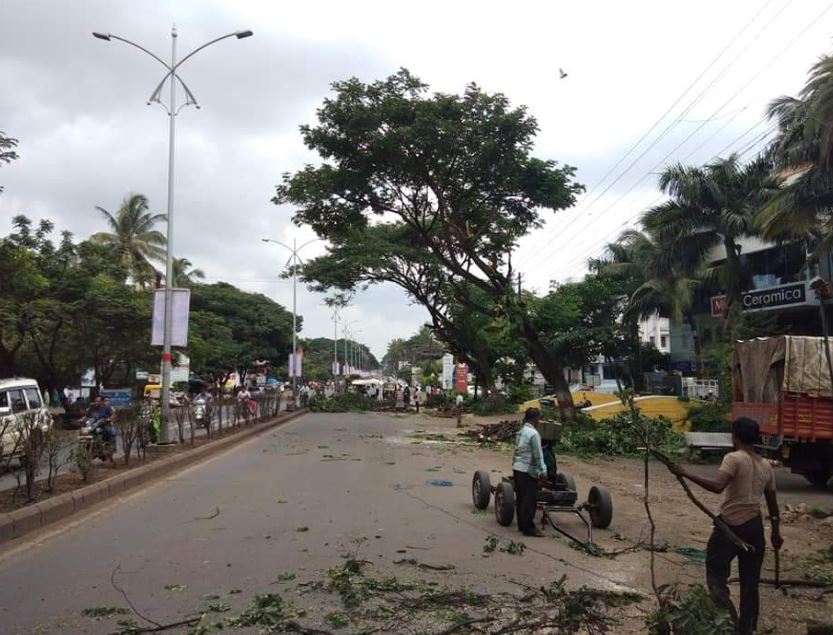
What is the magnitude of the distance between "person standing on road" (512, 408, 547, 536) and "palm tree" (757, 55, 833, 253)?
43.3 feet

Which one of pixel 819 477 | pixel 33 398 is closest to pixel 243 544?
pixel 819 477

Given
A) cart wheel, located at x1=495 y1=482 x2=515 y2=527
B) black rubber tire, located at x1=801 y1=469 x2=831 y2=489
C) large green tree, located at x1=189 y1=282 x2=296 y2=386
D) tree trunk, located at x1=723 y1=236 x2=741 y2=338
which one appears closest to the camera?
cart wheel, located at x1=495 y1=482 x2=515 y2=527

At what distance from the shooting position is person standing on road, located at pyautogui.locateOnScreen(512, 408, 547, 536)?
821 cm

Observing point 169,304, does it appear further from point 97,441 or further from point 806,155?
point 806,155

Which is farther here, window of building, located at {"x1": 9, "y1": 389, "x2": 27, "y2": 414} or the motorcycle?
window of building, located at {"x1": 9, "y1": 389, "x2": 27, "y2": 414}

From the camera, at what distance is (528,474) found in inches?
324

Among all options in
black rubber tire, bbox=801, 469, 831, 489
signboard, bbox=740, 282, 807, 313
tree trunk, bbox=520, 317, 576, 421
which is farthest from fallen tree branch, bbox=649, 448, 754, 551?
signboard, bbox=740, 282, 807, 313

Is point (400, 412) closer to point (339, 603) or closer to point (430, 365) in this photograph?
point (430, 365)

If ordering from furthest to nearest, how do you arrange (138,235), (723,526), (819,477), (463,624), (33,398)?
1. (138,235)
2. (33,398)
3. (819,477)
4. (463,624)
5. (723,526)

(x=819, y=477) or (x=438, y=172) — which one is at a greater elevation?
(x=438, y=172)

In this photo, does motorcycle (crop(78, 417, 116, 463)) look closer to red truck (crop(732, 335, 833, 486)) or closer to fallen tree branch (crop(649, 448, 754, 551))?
fallen tree branch (crop(649, 448, 754, 551))

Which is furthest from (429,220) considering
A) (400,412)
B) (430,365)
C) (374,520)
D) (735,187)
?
(430,365)

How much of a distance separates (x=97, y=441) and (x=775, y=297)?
29.4 metres

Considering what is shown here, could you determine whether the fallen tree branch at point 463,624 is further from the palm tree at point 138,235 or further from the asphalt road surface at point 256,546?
the palm tree at point 138,235
